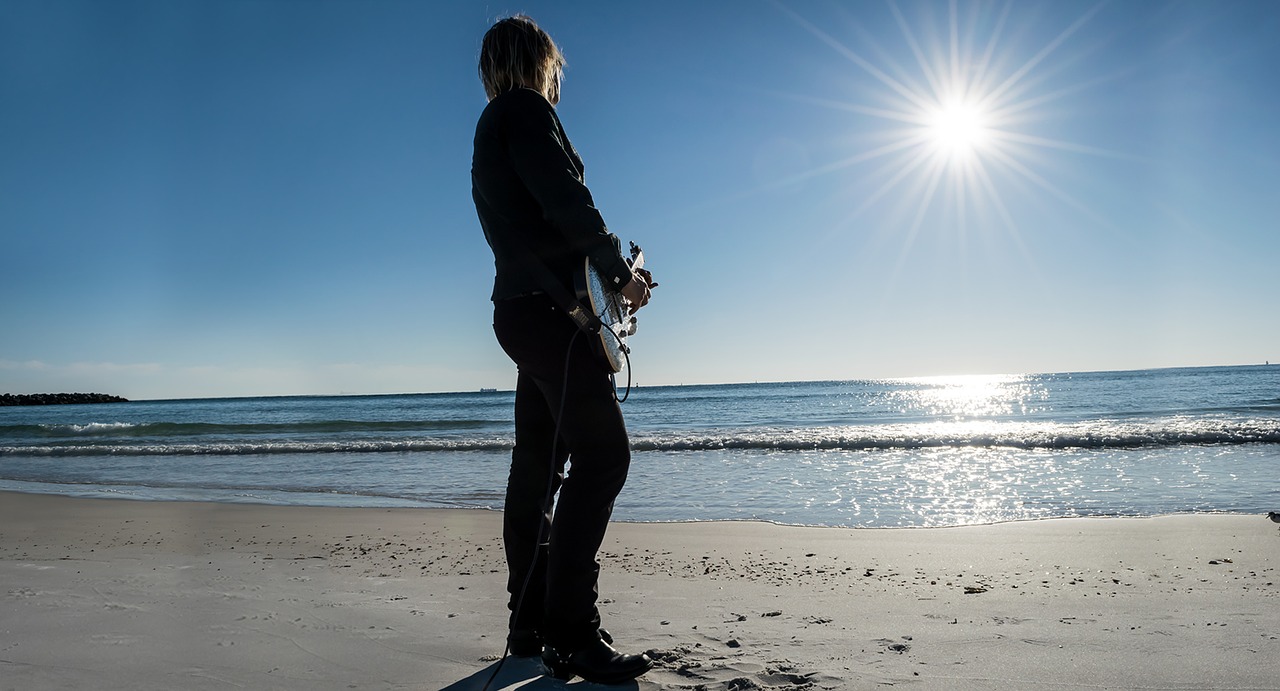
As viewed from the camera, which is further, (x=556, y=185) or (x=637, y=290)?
(x=637, y=290)

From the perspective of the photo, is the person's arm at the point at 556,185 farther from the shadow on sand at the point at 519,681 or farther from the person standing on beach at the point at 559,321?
the shadow on sand at the point at 519,681

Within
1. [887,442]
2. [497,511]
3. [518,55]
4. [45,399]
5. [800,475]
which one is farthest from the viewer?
[45,399]

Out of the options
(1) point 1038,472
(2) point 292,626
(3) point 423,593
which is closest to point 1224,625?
(3) point 423,593

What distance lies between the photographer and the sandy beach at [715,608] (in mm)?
2014

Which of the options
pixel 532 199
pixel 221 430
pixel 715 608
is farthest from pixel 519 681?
pixel 221 430

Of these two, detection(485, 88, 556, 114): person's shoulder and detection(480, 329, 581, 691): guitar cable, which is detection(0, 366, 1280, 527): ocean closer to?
detection(480, 329, 581, 691): guitar cable

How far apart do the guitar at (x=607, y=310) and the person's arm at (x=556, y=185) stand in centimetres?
3

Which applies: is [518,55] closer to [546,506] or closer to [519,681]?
[546,506]

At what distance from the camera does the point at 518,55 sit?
6.97 feet

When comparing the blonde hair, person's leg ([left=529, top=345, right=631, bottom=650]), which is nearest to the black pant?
person's leg ([left=529, top=345, right=631, bottom=650])

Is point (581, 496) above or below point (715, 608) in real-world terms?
above

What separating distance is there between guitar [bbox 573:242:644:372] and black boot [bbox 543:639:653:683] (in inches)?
29.1

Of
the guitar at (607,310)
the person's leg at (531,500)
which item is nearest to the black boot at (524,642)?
the person's leg at (531,500)

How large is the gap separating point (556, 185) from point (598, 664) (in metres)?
1.23
